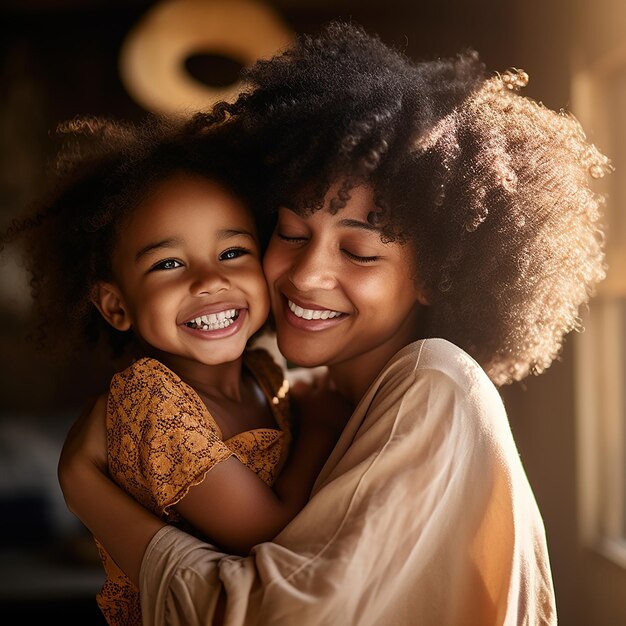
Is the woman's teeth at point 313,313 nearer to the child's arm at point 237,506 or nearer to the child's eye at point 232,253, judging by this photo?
the child's eye at point 232,253

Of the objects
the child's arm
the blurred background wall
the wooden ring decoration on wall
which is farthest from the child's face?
the wooden ring decoration on wall

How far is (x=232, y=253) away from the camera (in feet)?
5.08

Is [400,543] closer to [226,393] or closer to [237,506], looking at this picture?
[237,506]

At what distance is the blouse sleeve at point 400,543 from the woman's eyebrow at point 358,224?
0.91ft

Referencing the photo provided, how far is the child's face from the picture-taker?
4.90ft

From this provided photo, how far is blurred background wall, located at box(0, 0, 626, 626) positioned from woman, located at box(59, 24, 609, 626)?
70.7 inches

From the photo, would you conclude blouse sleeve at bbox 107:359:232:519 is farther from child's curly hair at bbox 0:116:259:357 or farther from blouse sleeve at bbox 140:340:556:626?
child's curly hair at bbox 0:116:259:357

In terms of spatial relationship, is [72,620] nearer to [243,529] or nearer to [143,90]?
[143,90]

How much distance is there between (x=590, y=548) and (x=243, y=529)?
1.82 metres

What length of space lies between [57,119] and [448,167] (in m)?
3.73

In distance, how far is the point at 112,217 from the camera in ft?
5.15

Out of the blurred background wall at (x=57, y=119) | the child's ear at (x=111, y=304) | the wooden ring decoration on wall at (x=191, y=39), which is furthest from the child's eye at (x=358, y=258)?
the wooden ring decoration on wall at (x=191, y=39)

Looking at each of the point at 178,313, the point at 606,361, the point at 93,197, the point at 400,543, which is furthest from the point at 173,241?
the point at 606,361

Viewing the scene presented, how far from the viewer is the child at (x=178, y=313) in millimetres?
1292
